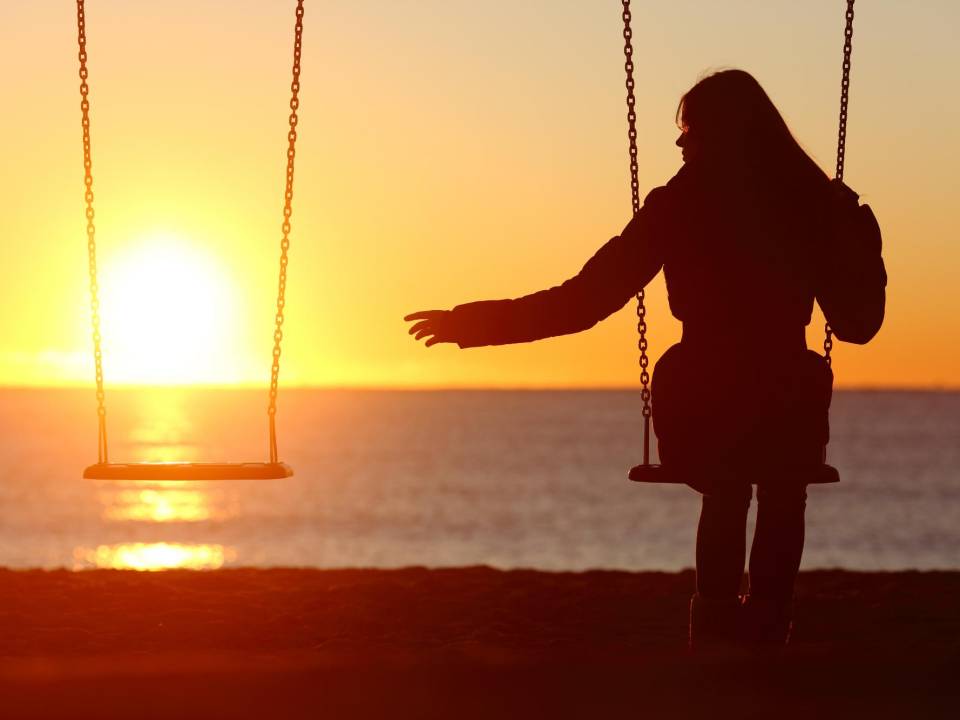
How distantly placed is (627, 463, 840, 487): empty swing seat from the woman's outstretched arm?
0.50m

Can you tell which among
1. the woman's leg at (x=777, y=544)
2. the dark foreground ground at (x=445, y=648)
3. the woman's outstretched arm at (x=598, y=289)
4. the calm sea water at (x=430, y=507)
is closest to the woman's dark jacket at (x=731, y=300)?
the woman's outstretched arm at (x=598, y=289)

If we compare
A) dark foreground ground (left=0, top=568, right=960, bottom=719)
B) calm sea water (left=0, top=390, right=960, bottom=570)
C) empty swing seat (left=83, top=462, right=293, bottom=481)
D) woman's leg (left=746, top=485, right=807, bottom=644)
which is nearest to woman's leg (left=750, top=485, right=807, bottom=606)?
woman's leg (left=746, top=485, right=807, bottom=644)

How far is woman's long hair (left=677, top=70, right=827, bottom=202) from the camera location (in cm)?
567

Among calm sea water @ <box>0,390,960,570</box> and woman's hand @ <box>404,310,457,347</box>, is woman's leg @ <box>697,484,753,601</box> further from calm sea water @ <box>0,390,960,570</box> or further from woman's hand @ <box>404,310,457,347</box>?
calm sea water @ <box>0,390,960,570</box>

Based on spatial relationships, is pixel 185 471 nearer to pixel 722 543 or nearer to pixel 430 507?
pixel 722 543

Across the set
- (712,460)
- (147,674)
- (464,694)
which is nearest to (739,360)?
(712,460)

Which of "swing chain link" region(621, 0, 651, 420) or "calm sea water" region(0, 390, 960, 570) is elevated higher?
"swing chain link" region(621, 0, 651, 420)

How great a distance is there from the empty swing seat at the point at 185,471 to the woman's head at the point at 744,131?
1.98 meters

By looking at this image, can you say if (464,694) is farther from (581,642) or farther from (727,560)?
(581,642)

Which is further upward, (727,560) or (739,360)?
(739,360)

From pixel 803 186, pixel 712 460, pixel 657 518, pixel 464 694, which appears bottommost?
pixel 657 518

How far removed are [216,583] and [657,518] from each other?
4214 cm

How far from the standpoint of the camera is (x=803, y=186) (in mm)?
5684

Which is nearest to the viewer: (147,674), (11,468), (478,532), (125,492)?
(147,674)
